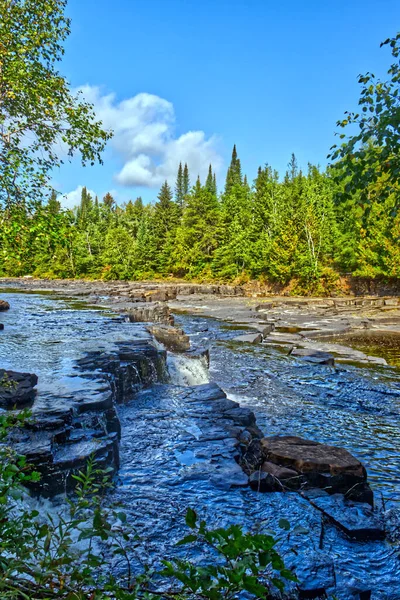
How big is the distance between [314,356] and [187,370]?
486cm

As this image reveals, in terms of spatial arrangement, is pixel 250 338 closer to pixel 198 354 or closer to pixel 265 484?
pixel 198 354

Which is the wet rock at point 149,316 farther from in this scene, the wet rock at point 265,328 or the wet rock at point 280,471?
the wet rock at point 280,471

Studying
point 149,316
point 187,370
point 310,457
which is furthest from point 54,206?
point 149,316

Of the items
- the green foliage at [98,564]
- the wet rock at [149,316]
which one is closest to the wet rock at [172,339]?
the wet rock at [149,316]

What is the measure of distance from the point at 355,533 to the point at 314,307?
26571 millimetres

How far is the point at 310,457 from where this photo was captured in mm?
5520

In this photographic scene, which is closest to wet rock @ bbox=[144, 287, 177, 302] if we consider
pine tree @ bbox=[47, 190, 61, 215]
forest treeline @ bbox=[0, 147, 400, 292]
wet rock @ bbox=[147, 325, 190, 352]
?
forest treeline @ bbox=[0, 147, 400, 292]

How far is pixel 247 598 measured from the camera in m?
3.50

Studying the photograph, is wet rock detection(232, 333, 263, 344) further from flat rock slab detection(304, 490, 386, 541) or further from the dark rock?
the dark rock

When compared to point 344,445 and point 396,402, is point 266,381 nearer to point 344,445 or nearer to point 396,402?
point 396,402

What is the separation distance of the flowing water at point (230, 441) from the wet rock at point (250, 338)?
4.72 ft

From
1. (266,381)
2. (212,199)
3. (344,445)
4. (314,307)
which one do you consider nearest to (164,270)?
(212,199)

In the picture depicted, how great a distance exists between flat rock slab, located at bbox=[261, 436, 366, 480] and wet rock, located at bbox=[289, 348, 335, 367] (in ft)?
24.6

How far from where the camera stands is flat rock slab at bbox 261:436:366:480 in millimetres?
5309
